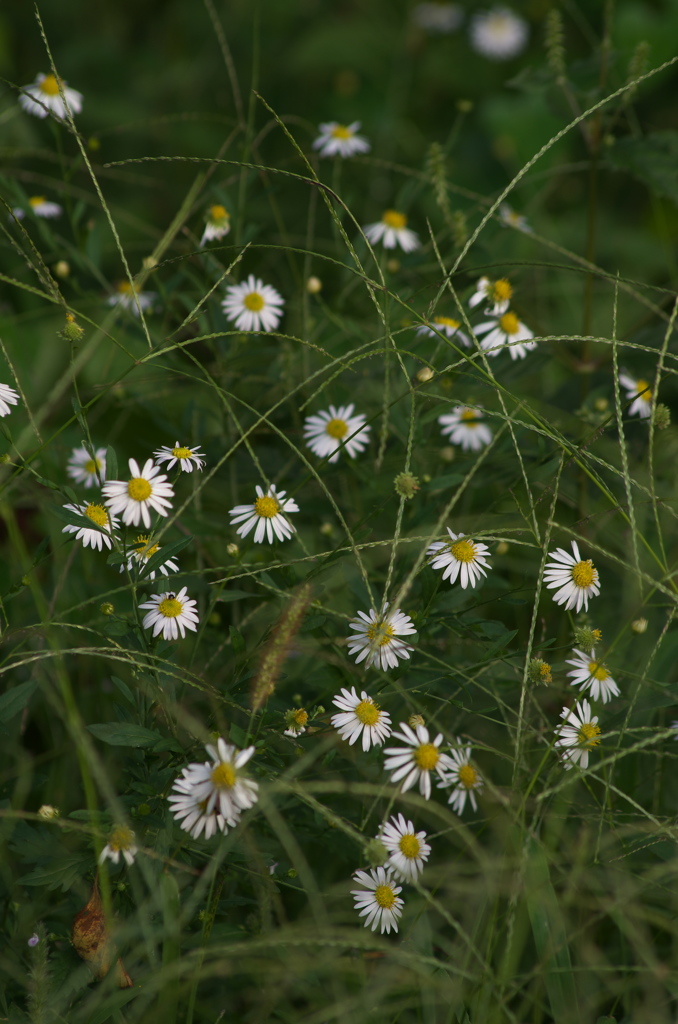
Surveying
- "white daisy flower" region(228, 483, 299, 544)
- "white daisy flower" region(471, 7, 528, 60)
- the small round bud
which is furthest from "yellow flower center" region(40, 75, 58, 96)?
"white daisy flower" region(471, 7, 528, 60)

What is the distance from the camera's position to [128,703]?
40.8 inches

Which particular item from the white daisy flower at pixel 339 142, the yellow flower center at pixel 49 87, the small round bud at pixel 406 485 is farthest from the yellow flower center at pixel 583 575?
the yellow flower center at pixel 49 87

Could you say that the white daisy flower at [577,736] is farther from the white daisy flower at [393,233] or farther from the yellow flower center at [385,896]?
the white daisy flower at [393,233]

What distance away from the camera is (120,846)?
86 centimetres

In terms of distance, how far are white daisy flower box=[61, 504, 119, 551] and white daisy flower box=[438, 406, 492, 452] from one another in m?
0.50

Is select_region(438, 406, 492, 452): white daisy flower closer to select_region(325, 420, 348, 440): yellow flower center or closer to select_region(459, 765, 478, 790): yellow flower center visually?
select_region(325, 420, 348, 440): yellow flower center

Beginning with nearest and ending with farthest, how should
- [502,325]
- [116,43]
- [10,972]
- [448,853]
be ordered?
[10,972]
[448,853]
[502,325]
[116,43]

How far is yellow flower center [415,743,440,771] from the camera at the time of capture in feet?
3.12

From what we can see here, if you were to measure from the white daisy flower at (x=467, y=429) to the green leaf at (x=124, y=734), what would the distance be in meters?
0.59

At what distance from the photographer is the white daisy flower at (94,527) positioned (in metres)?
0.96

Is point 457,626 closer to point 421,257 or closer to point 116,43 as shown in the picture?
point 421,257

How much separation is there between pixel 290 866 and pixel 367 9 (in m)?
2.75

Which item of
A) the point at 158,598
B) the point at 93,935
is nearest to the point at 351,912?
the point at 93,935

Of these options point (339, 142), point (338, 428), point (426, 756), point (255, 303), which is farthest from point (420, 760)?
point (339, 142)
